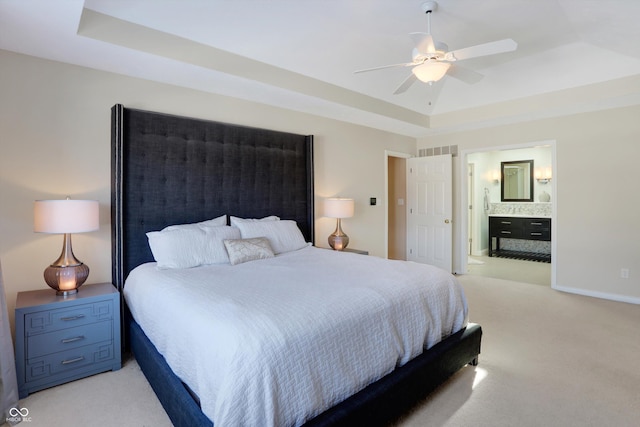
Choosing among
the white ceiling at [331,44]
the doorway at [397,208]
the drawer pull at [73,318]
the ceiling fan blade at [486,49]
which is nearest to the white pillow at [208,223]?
the drawer pull at [73,318]

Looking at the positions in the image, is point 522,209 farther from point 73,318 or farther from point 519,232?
point 73,318

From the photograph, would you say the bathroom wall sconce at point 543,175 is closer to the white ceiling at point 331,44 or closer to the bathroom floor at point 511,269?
the bathroom floor at point 511,269

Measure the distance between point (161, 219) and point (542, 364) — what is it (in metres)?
3.40

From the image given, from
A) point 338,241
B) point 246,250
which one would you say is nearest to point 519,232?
point 338,241

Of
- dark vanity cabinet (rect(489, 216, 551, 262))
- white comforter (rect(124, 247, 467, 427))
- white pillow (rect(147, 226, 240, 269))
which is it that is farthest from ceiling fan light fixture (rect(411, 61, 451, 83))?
dark vanity cabinet (rect(489, 216, 551, 262))

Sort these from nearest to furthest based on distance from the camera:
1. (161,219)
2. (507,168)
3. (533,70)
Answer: (161,219), (533,70), (507,168)

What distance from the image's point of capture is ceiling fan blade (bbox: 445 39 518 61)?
2.19m

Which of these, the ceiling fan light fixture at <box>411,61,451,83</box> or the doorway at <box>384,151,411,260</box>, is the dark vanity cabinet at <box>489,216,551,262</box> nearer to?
the doorway at <box>384,151,411,260</box>

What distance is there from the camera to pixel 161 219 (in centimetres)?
303

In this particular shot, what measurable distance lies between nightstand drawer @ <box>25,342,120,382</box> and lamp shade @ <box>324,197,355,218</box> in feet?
8.75

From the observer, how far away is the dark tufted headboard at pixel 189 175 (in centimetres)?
282

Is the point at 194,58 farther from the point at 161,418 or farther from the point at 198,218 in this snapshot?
the point at 161,418

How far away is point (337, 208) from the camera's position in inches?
166

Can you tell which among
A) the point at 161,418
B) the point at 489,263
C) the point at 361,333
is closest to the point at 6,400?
the point at 161,418
